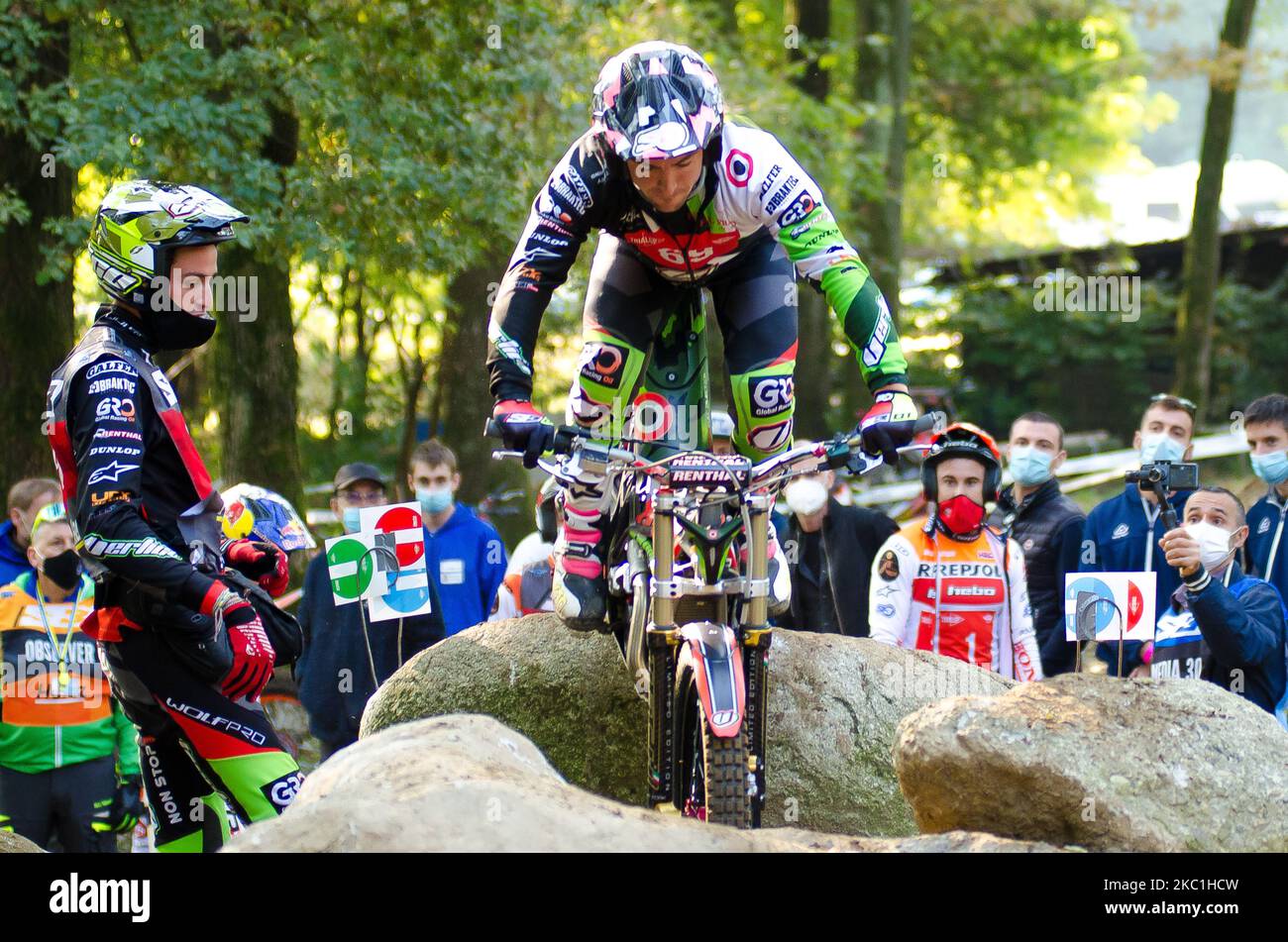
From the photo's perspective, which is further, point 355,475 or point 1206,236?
point 1206,236

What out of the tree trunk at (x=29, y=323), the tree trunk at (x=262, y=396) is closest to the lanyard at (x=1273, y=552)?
the tree trunk at (x=262, y=396)

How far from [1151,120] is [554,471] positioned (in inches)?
1305

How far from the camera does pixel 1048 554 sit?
370 inches

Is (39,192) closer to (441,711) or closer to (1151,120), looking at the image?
(441,711)

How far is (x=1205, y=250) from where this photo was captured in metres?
22.5

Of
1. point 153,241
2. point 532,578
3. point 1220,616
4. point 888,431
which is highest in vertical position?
point 153,241

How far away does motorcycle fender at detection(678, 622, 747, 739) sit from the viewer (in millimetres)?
5559

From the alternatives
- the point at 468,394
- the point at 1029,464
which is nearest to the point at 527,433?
the point at 1029,464

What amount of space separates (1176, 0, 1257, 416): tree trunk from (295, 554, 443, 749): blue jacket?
51.2 feet

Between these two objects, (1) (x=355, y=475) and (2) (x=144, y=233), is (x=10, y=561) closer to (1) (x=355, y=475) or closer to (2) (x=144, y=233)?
(1) (x=355, y=475)

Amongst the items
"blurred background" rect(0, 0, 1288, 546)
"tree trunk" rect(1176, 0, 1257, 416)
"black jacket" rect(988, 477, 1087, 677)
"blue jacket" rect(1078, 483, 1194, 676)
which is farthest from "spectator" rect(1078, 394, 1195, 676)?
"tree trunk" rect(1176, 0, 1257, 416)

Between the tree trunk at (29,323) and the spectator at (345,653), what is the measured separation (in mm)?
4873
